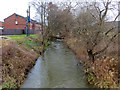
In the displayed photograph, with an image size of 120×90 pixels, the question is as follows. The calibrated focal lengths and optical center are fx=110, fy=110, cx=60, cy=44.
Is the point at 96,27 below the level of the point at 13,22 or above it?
below

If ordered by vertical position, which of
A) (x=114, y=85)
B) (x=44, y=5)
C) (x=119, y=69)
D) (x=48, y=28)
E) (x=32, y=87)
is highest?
(x=44, y=5)

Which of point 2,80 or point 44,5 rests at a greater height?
point 44,5

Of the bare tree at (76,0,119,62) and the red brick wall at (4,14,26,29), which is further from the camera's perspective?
the red brick wall at (4,14,26,29)

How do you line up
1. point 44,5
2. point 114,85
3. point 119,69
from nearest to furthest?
point 114,85 < point 119,69 < point 44,5

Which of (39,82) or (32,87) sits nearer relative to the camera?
(32,87)

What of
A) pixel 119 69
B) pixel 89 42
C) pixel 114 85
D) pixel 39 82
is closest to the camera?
pixel 114 85

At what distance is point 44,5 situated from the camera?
1936 centimetres

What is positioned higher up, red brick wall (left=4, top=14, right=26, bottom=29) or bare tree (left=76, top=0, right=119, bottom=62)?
red brick wall (left=4, top=14, right=26, bottom=29)

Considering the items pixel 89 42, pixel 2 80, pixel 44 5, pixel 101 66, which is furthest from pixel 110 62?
pixel 44 5

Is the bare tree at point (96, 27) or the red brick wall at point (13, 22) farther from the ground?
the red brick wall at point (13, 22)

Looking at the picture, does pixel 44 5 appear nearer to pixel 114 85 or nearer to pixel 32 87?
pixel 32 87

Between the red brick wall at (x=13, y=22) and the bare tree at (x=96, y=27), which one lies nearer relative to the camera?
the bare tree at (x=96, y=27)

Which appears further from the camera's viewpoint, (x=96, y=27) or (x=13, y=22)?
(x=13, y=22)

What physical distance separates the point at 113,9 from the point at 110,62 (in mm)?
3649
